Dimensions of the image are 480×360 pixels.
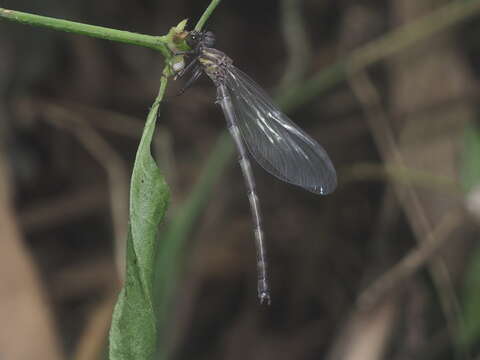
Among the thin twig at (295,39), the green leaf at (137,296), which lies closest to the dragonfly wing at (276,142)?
the thin twig at (295,39)

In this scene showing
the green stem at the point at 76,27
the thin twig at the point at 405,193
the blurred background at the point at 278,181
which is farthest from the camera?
the blurred background at the point at 278,181

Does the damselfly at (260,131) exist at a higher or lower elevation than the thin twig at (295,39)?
lower

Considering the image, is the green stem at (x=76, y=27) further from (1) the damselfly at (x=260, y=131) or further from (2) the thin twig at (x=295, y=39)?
(2) the thin twig at (x=295, y=39)

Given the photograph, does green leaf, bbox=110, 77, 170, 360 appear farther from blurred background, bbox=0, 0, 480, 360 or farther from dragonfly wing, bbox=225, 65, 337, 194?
blurred background, bbox=0, 0, 480, 360

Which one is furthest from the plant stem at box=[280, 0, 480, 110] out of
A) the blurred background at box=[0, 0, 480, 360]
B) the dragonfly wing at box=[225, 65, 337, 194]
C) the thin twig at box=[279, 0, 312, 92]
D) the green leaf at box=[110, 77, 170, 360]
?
the green leaf at box=[110, 77, 170, 360]

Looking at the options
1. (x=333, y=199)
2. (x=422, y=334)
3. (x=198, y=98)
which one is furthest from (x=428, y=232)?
(x=198, y=98)

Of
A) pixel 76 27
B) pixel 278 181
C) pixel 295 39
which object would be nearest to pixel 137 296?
A: pixel 76 27

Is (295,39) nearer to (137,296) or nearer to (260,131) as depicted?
(260,131)
